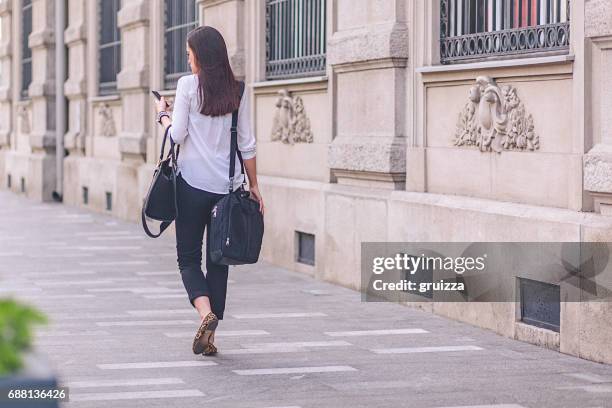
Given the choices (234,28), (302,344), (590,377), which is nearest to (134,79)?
(234,28)

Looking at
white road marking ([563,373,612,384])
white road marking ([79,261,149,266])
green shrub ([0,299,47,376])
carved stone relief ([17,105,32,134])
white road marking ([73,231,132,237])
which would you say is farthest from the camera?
carved stone relief ([17,105,32,134])

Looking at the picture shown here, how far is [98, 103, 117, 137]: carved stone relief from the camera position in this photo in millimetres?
19953

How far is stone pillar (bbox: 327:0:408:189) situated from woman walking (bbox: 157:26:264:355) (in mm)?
2719

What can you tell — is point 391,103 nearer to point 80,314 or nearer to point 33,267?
point 80,314

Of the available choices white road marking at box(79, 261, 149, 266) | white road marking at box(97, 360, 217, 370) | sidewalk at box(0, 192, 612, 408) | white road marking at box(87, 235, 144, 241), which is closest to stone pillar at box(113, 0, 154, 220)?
white road marking at box(87, 235, 144, 241)

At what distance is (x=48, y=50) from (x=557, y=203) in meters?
17.2

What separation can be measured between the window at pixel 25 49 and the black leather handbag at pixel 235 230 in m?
19.7

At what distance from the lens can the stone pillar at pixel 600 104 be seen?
695cm

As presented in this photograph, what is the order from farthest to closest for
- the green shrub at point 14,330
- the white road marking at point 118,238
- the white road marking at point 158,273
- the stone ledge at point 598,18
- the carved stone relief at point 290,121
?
the white road marking at point 118,238 → the carved stone relief at point 290,121 → the white road marking at point 158,273 → the stone ledge at point 598,18 → the green shrub at point 14,330

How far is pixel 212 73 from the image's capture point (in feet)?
23.4

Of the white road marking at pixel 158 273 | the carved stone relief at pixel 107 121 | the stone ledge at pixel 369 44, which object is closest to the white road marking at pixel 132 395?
the stone ledge at pixel 369 44

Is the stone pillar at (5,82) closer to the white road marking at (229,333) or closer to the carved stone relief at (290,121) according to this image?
the carved stone relief at (290,121)

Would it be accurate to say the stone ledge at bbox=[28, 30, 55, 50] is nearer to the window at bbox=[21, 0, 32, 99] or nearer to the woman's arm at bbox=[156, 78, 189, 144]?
the window at bbox=[21, 0, 32, 99]

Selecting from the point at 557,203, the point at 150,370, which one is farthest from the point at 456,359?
the point at 150,370
